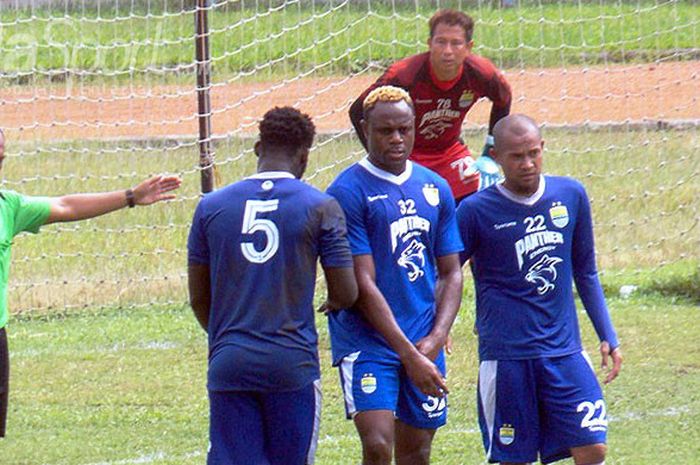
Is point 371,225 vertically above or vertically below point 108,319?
above

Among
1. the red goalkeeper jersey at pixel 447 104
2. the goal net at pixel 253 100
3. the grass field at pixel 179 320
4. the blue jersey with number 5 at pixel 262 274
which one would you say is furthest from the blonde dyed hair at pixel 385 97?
the goal net at pixel 253 100

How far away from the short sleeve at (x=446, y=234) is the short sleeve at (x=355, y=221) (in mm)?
318

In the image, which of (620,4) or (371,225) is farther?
(620,4)

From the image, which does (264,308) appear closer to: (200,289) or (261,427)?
(200,289)

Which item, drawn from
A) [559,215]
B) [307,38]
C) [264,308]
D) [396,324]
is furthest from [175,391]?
[307,38]

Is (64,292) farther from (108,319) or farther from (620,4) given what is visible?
(620,4)

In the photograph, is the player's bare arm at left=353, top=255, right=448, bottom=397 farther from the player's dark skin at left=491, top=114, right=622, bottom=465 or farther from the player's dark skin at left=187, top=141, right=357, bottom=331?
the player's dark skin at left=491, top=114, right=622, bottom=465

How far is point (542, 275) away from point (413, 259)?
1.76 feet

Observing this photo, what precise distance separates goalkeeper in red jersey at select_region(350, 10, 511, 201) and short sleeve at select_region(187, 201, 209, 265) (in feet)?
9.84

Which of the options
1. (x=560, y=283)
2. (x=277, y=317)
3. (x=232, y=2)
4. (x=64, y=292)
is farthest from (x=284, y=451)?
(x=232, y=2)

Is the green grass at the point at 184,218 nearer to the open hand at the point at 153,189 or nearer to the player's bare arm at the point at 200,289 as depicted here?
the open hand at the point at 153,189

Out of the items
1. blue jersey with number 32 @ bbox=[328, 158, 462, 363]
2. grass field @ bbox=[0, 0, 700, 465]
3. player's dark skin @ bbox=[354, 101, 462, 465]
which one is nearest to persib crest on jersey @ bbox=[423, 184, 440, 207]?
blue jersey with number 32 @ bbox=[328, 158, 462, 363]

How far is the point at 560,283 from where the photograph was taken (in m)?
6.66

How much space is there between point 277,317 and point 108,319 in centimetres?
596
